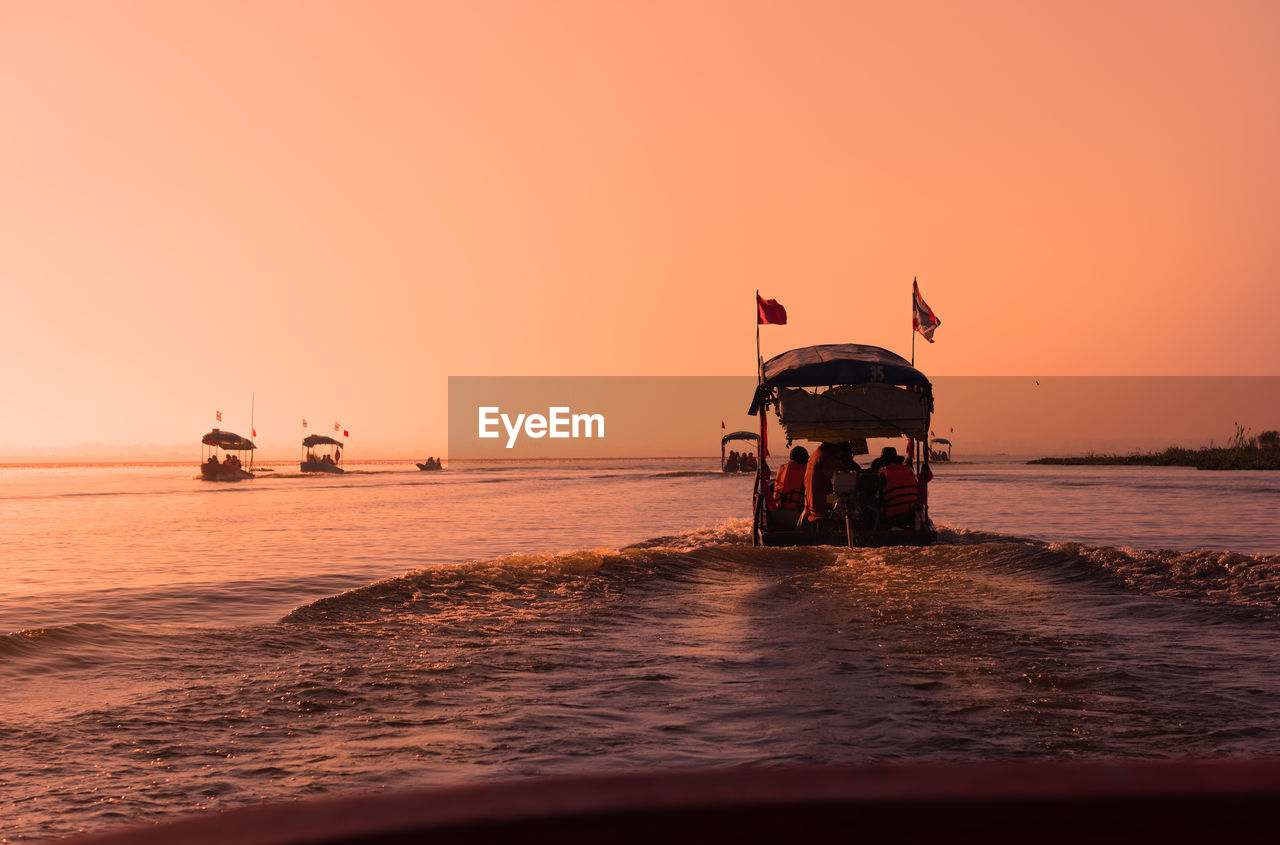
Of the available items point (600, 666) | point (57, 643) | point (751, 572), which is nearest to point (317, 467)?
point (751, 572)

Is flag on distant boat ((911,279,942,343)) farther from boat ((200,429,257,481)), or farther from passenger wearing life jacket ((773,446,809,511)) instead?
boat ((200,429,257,481))

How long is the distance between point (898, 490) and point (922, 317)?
24.2ft

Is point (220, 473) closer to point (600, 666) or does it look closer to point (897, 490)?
point (897, 490)

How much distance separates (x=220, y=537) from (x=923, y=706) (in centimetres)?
2116

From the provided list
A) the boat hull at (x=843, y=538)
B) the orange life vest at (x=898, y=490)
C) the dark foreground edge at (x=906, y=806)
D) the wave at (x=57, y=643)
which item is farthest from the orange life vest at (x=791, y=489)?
the dark foreground edge at (x=906, y=806)

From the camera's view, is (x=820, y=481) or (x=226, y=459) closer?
(x=820, y=481)

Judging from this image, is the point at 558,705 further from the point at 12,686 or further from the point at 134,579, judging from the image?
the point at 134,579

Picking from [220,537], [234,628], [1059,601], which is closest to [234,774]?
[234,628]

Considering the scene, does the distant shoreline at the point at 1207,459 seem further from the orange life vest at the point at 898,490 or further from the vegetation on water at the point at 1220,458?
the orange life vest at the point at 898,490

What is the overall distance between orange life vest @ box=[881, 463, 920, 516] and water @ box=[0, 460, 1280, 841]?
80 cm

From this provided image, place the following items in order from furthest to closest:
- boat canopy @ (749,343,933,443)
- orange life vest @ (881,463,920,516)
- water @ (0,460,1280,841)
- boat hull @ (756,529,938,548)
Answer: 1. boat canopy @ (749,343,933,443)
2. boat hull @ (756,529,938,548)
3. orange life vest @ (881,463,920,516)
4. water @ (0,460,1280,841)

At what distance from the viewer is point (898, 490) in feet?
51.6

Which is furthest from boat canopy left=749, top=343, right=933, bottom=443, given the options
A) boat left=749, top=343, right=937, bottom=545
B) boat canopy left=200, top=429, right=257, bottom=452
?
boat canopy left=200, top=429, right=257, bottom=452

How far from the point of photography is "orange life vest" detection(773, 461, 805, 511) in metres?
17.5
